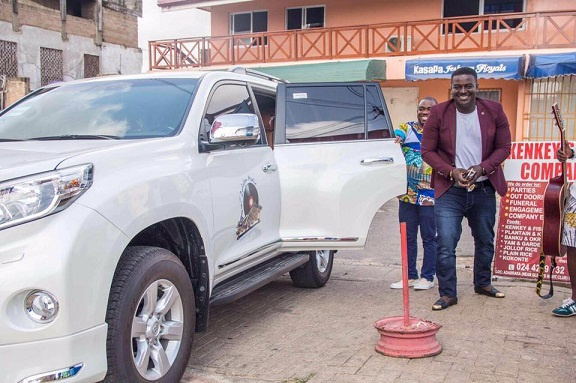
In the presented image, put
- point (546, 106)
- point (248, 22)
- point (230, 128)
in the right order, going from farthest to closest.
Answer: point (248, 22) < point (546, 106) < point (230, 128)

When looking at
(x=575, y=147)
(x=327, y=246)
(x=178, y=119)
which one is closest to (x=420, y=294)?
(x=327, y=246)

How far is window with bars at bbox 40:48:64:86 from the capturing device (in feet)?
87.4

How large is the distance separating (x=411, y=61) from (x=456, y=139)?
1310 cm

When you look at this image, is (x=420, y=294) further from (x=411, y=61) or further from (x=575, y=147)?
(x=411, y=61)

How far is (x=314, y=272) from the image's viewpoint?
259 inches

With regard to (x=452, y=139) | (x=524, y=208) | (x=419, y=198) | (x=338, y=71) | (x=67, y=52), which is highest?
(x=67, y=52)

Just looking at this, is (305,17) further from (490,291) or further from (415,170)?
(490,291)

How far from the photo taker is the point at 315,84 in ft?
19.2

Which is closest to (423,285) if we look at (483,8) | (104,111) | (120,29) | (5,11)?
(104,111)

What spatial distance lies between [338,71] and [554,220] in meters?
13.9

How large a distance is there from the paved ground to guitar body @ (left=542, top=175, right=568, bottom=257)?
588 mm

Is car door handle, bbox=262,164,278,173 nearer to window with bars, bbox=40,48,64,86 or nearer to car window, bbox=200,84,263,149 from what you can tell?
car window, bbox=200,84,263,149

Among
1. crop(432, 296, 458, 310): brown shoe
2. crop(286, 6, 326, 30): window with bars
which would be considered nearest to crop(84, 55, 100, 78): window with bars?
crop(286, 6, 326, 30): window with bars

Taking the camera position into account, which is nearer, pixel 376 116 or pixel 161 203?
pixel 161 203
